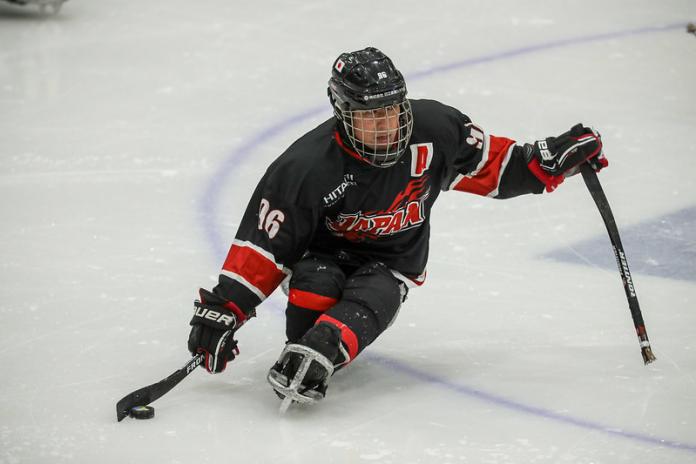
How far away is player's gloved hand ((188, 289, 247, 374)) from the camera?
3432mm

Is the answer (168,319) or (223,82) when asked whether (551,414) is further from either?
(223,82)

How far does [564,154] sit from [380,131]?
0.70 metres

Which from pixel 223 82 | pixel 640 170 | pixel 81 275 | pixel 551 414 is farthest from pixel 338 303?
pixel 223 82

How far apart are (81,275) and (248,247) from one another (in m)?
1.23

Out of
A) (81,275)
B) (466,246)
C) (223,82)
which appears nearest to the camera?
(81,275)

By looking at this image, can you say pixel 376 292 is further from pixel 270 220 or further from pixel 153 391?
pixel 153 391

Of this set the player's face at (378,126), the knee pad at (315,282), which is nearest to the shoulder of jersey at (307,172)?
the player's face at (378,126)

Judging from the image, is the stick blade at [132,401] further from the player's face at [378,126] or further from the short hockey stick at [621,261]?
the short hockey stick at [621,261]

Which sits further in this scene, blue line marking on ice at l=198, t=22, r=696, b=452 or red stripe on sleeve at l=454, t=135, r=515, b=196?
red stripe on sleeve at l=454, t=135, r=515, b=196

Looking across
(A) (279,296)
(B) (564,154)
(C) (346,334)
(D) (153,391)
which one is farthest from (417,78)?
(D) (153,391)

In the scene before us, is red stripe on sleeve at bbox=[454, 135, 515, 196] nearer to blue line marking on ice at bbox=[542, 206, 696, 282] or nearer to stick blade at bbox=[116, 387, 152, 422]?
blue line marking on ice at bbox=[542, 206, 696, 282]

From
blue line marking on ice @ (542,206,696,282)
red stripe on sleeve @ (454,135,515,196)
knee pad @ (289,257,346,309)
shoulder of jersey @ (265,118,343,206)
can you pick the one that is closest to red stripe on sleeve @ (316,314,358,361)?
knee pad @ (289,257,346,309)

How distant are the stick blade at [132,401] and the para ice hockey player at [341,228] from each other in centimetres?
19

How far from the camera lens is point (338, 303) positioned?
138 inches
